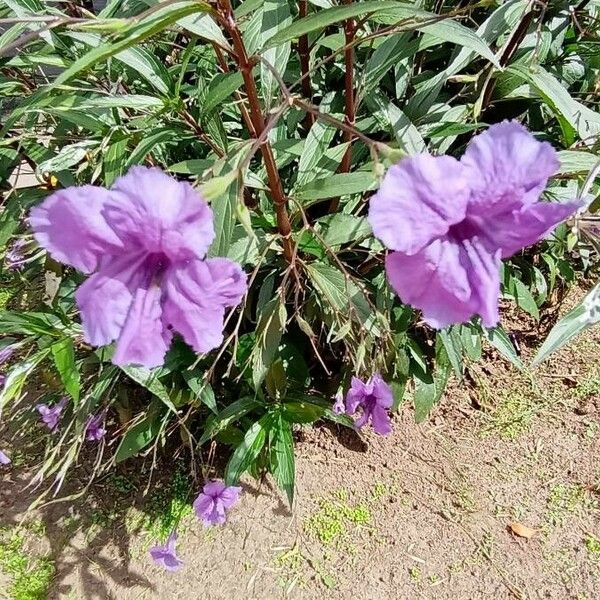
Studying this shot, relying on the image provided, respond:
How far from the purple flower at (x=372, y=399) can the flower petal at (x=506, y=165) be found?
2.42 ft

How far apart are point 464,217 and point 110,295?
0.40 meters

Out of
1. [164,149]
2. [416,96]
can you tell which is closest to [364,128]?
[416,96]

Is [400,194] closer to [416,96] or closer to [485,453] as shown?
[416,96]

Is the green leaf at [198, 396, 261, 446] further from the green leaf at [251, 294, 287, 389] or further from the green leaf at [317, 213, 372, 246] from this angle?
the green leaf at [317, 213, 372, 246]

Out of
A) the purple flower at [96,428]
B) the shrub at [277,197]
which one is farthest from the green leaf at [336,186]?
the purple flower at [96,428]

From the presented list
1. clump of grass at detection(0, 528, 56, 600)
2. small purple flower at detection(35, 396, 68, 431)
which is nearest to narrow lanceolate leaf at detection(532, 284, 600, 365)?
small purple flower at detection(35, 396, 68, 431)

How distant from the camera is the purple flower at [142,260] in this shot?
0.73 metres

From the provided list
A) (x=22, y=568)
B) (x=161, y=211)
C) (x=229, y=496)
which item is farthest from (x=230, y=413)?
(x=161, y=211)

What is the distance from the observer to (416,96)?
1.48m

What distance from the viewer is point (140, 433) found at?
5.44ft

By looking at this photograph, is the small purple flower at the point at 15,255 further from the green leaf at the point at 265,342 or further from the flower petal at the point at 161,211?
the flower petal at the point at 161,211

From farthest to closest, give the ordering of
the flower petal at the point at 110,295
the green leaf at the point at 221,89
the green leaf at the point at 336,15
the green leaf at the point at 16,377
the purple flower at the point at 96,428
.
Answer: the purple flower at the point at 96,428, the green leaf at the point at 16,377, the green leaf at the point at 221,89, the green leaf at the point at 336,15, the flower petal at the point at 110,295

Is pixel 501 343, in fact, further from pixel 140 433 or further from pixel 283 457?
pixel 140 433

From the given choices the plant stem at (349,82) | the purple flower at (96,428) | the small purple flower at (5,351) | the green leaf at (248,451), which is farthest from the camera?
the purple flower at (96,428)
